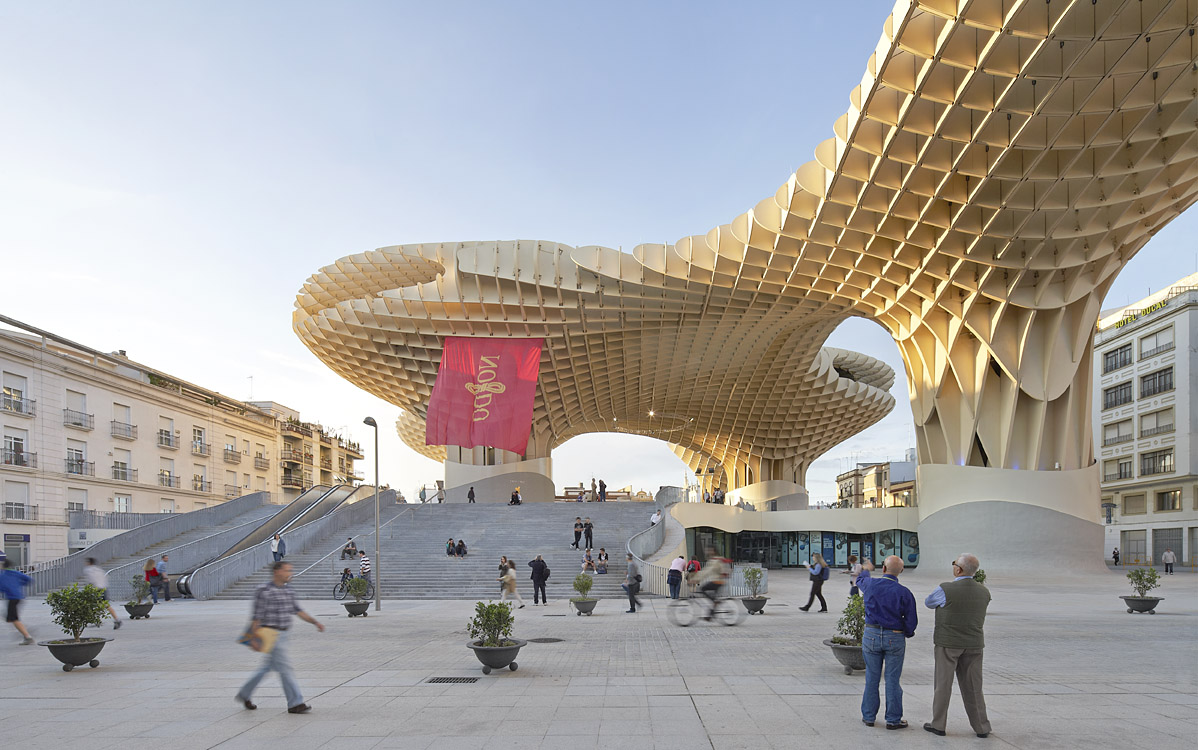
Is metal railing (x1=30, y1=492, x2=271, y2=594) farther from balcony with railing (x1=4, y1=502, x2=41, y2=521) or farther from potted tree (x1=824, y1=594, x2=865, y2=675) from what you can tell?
potted tree (x1=824, y1=594, x2=865, y2=675)

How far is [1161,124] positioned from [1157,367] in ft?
111

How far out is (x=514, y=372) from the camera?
1620 inches

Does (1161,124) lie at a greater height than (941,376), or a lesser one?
greater

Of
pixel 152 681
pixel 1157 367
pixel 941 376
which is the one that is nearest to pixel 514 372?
pixel 941 376

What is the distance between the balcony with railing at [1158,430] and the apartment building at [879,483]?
31348 mm

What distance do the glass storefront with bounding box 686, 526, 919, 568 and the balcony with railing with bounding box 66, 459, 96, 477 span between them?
29000mm

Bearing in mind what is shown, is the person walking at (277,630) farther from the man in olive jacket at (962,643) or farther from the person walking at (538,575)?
the person walking at (538,575)

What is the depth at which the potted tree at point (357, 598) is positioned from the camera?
19516 millimetres

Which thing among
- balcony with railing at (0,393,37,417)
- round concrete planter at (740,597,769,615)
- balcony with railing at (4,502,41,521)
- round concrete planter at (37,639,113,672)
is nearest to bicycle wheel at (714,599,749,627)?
round concrete planter at (740,597,769,615)

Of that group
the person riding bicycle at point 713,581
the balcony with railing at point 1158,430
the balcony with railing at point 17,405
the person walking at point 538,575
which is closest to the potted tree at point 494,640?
the person riding bicycle at point 713,581

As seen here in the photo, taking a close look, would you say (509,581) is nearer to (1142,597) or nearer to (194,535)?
(1142,597)

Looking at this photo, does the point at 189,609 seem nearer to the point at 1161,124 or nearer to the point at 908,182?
the point at 908,182

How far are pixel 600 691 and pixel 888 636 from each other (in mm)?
3456

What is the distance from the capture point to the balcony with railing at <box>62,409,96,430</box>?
37312mm
